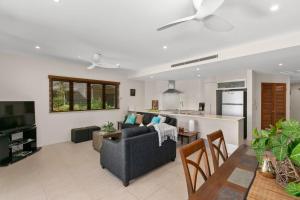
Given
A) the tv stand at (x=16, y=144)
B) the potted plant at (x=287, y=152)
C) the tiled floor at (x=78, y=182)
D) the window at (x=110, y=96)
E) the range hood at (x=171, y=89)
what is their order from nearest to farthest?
1. the potted plant at (x=287, y=152)
2. the tiled floor at (x=78, y=182)
3. the tv stand at (x=16, y=144)
4. the window at (x=110, y=96)
5. the range hood at (x=171, y=89)

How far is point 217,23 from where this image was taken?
2.09 metres

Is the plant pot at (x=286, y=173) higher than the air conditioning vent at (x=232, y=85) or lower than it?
lower

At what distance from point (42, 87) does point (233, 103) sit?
20.9 ft

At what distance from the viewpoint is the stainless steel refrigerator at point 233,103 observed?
516cm

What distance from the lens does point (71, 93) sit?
535 centimetres

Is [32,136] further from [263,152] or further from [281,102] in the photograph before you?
[281,102]

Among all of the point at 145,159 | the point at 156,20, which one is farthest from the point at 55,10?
the point at 145,159

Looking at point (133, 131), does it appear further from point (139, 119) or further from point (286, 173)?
point (139, 119)

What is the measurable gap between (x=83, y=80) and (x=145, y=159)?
4.07 m

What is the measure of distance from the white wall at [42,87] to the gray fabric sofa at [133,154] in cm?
275

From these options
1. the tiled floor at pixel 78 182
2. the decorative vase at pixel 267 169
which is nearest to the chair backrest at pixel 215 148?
the decorative vase at pixel 267 169

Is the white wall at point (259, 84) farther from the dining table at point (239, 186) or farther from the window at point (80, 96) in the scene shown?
the window at point (80, 96)

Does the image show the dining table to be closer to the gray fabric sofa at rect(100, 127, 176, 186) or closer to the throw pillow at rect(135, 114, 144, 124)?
the gray fabric sofa at rect(100, 127, 176, 186)

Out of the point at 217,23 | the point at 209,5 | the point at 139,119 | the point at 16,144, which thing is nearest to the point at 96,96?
the point at 139,119
